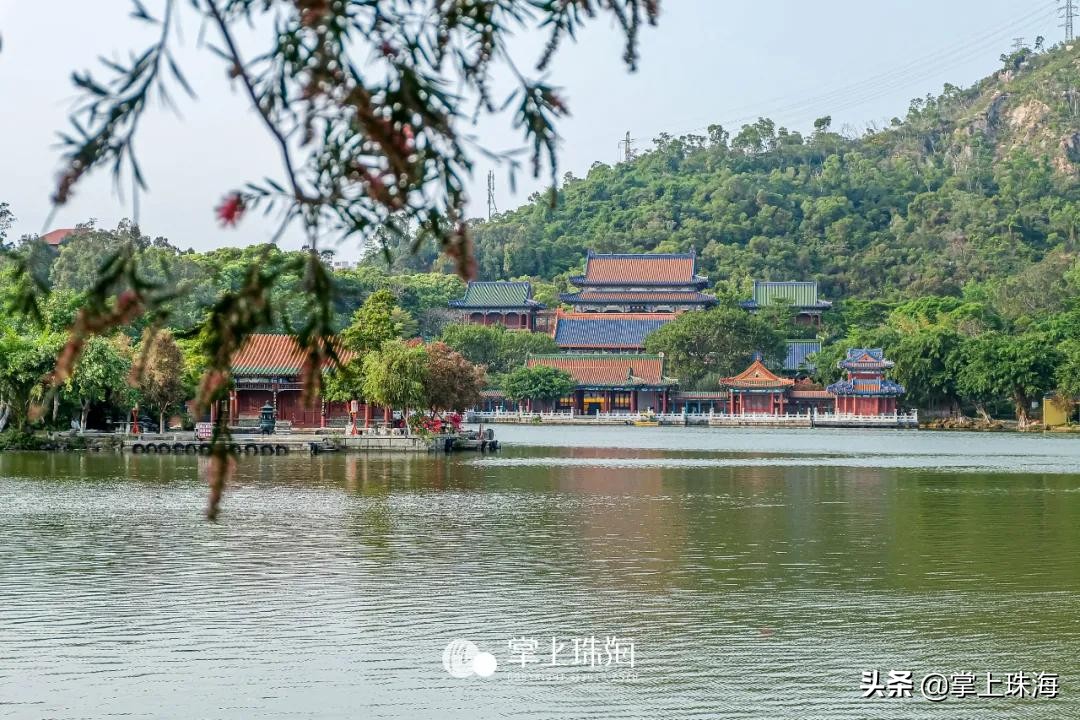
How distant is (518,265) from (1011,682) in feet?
379

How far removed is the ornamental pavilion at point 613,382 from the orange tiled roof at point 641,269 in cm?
1115

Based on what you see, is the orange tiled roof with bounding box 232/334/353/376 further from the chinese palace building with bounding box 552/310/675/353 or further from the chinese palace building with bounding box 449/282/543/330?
the chinese palace building with bounding box 449/282/543/330

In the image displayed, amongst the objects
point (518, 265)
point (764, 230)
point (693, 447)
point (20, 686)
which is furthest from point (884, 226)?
point (20, 686)

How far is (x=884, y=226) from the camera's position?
132 meters

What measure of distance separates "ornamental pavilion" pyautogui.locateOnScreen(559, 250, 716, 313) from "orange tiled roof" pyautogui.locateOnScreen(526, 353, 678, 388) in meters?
10.3

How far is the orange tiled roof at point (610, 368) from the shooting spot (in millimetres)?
83938

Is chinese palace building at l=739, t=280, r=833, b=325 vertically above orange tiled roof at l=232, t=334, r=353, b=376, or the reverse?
chinese palace building at l=739, t=280, r=833, b=325

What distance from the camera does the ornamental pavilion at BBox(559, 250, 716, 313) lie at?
95.5 metres

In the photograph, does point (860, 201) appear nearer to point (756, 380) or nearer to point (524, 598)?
point (756, 380)

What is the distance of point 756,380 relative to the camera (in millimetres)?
82562

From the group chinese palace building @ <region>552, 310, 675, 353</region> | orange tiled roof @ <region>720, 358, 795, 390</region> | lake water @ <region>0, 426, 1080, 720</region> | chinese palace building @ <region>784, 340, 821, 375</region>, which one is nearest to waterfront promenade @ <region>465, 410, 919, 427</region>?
orange tiled roof @ <region>720, 358, 795, 390</region>

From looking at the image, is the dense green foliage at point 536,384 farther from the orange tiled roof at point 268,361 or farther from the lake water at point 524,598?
the lake water at point 524,598

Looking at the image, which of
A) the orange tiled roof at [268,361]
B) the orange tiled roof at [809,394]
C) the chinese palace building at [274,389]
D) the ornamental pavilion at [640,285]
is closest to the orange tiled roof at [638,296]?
the ornamental pavilion at [640,285]

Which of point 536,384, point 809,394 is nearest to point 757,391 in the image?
point 809,394
